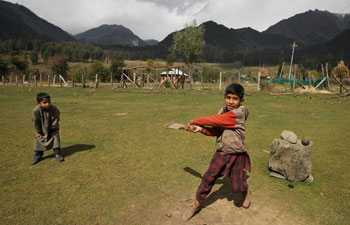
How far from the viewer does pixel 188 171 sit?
562 cm

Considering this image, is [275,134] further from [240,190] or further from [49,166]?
[49,166]

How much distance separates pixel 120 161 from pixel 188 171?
78.0 inches

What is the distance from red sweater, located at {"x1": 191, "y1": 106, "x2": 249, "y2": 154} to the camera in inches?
137

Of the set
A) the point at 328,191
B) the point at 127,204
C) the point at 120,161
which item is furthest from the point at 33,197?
the point at 328,191

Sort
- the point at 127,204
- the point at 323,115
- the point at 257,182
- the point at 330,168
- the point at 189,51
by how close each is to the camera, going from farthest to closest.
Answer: the point at 189,51 < the point at 323,115 < the point at 330,168 < the point at 257,182 < the point at 127,204

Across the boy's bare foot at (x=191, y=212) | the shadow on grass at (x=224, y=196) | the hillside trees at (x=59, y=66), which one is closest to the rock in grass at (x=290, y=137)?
the shadow on grass at (x=224, y=196)

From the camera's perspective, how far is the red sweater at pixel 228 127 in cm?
349

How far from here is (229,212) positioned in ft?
13.0

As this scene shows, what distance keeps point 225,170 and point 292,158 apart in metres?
2.23

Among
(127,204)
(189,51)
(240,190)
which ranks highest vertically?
(189,51)

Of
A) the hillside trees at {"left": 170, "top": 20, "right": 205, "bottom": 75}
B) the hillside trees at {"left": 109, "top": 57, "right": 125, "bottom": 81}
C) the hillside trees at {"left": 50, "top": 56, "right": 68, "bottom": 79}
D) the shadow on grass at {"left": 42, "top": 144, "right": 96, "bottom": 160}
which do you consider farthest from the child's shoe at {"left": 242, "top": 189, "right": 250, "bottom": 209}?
the hillside trees at {"left": 50, "top": 56, "right": 68, "bottom": 79}

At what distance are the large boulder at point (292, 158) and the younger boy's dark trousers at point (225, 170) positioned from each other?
1800mm

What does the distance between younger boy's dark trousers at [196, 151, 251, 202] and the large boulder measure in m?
1.80

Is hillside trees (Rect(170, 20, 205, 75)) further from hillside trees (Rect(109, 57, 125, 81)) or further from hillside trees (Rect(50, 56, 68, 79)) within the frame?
hillside trees (Rect(50, 56, 68, 79))
